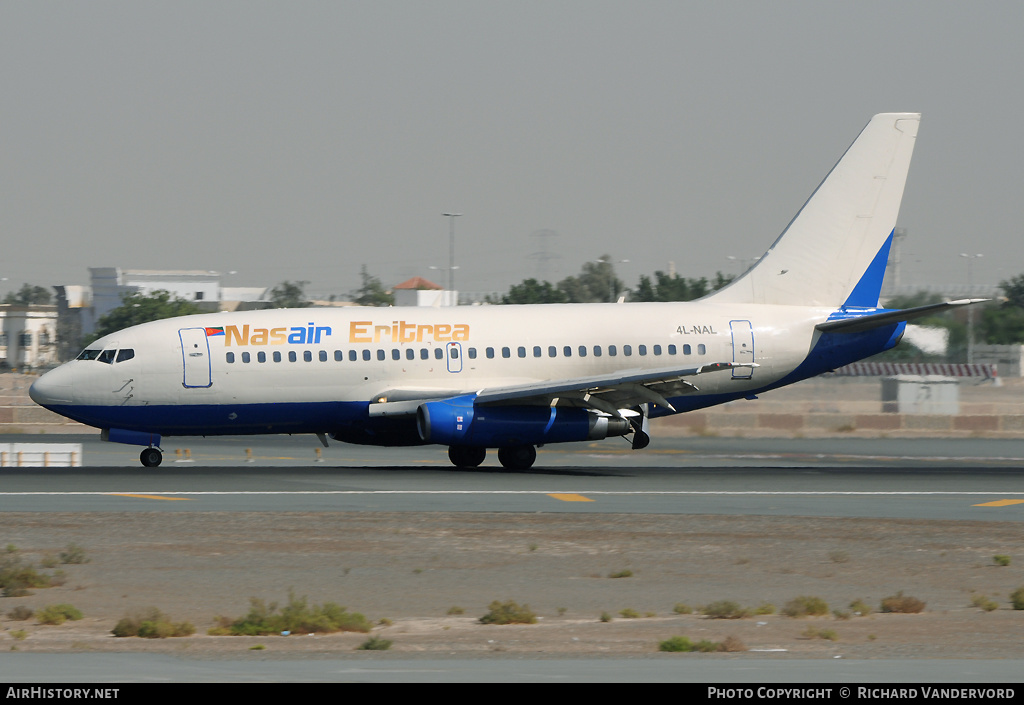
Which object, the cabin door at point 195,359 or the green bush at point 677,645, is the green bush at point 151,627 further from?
the cabin door at point 195,359

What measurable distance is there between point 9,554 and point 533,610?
9.09m

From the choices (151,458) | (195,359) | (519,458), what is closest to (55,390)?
(151,458)

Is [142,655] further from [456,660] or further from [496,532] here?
[496,532]

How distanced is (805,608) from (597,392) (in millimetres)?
18236

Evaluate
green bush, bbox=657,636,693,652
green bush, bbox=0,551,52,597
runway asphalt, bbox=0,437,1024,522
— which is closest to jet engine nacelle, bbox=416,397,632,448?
runway asphalt, bbox=0,437,1024,522

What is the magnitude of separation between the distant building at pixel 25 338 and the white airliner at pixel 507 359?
115651 millimetres

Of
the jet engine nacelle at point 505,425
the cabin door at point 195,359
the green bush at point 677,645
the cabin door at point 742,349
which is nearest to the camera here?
the green bush at point 677,645

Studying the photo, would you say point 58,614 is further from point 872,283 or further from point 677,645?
point 872,283

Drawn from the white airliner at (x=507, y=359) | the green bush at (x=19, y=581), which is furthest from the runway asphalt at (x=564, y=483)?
the green bush at (x=19, y=581)

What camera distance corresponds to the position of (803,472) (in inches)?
1382

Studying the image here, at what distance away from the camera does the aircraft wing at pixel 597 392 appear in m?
32.8

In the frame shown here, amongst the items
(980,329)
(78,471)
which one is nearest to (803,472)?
(78,471)

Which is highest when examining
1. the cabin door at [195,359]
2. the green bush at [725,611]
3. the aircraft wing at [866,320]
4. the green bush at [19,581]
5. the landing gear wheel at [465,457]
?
the aircraft wing at [866,320]

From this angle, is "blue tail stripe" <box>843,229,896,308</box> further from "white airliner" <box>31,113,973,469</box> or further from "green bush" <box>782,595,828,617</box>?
"green bush" <box>782,595,828,617</box>
